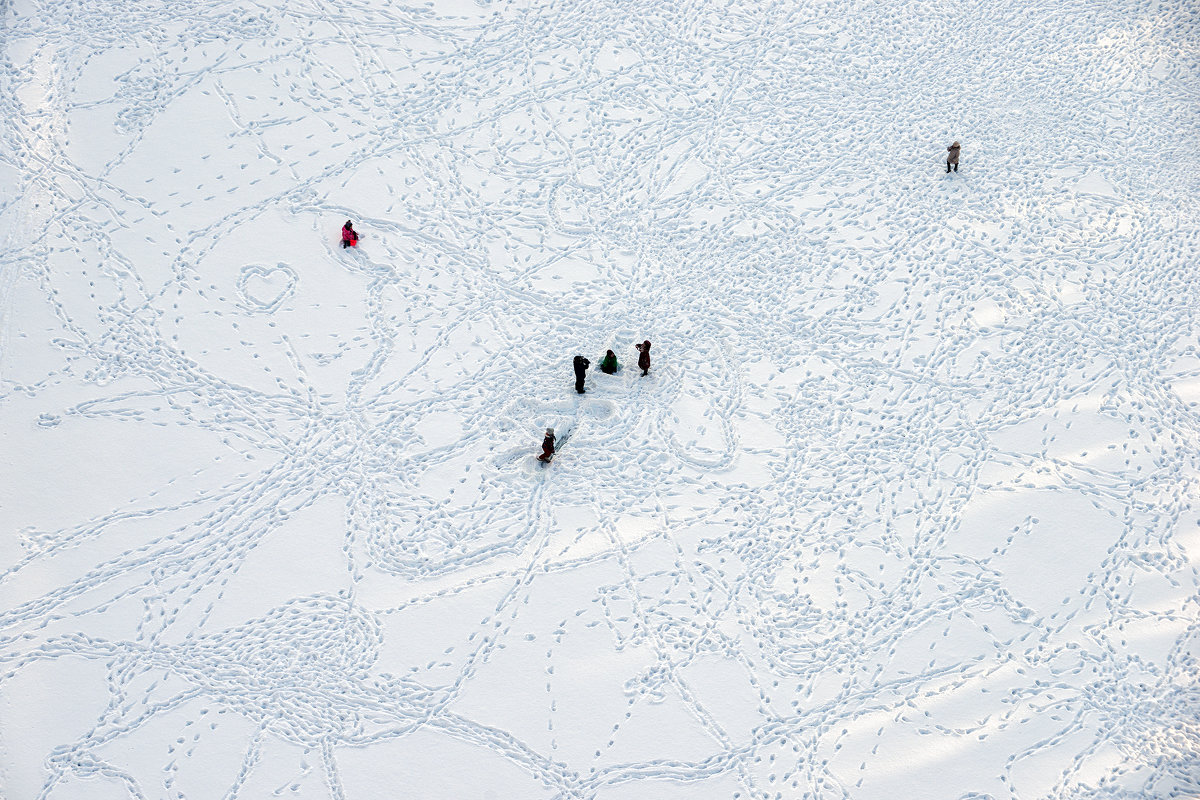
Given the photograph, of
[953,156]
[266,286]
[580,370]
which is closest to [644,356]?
[580,370]

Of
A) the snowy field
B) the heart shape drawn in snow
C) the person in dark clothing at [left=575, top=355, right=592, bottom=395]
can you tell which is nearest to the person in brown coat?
the snowy field

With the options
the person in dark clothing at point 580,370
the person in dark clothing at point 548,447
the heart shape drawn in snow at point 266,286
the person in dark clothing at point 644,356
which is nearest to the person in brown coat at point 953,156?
the person in dark clothing at point 644,356

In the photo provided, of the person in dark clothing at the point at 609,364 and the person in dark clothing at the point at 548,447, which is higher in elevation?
the person in dark clothing at the point at 609,364

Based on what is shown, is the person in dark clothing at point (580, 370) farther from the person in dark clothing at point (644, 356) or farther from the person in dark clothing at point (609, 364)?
the person in dark clothing at point (644, 356)

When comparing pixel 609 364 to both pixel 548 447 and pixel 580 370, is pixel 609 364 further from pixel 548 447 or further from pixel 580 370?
pixel 548 447

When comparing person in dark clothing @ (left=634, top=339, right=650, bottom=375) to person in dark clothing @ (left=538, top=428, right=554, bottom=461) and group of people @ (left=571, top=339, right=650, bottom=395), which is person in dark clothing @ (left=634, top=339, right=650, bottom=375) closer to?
group of people @ (left=571, top=339, right=650, bottom=395)

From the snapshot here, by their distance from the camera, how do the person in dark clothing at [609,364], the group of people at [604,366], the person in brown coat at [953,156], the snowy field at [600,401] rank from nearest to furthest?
the snowy field at [600,401] → the group of people at [604,366] → the person in dark clothing at [609,364] → the person in brown coat at [953,156]

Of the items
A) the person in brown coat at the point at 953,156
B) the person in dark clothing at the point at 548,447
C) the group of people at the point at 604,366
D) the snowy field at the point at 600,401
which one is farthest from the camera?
the person in brown coat at the point at 953,156
